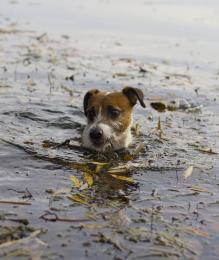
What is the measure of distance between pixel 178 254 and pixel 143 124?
20.3ft

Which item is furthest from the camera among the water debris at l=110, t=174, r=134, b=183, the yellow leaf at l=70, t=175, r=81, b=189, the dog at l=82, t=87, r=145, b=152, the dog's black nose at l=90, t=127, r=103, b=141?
the dog at l=82, t=87, r=145, b=152

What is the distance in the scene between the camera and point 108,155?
9070 mm

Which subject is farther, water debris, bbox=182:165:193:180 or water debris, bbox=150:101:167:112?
water debris, bbox=150:101:167:112

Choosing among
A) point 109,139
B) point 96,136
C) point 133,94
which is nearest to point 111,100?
point 133,94

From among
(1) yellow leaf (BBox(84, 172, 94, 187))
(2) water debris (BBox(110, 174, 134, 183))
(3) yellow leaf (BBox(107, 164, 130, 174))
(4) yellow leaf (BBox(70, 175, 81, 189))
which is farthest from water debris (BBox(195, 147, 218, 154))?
(4) yellow leaf (BBox(70, 175, 81, 189))

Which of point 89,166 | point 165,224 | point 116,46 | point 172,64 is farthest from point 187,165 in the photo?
point 116,46

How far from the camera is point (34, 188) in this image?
22.7 feet

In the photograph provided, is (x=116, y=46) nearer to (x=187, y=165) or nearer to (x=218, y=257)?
(x=187, y=165)

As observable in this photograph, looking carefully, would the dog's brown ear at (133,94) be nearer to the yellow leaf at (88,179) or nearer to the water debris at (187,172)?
the water debris at (187,172)

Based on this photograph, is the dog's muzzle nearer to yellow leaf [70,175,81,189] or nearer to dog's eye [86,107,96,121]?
dog's eye [86,107,96,121]

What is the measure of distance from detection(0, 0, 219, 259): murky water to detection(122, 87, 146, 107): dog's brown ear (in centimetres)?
76

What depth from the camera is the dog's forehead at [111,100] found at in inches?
366

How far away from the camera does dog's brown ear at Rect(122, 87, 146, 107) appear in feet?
31.4

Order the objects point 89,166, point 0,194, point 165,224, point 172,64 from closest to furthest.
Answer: point 165,224 → point 0,194 → point 89,166 → point 172,64
